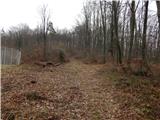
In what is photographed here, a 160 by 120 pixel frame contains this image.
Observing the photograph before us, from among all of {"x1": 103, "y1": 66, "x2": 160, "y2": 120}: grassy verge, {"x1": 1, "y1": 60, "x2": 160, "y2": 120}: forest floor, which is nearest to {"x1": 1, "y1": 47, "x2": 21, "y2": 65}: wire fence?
{"x1": 1, "y1": 60, "x2": 160, "y2": 120}: forest floor

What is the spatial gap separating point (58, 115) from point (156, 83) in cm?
666

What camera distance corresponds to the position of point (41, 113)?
652cm

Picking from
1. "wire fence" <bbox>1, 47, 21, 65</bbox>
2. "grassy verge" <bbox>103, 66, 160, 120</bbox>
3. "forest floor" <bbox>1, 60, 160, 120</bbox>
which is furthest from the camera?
"wire fence" <bbox>1, 47, 21, 65</bbox>

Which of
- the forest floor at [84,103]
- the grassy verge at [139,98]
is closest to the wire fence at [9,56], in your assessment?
the forest floor at [84,103]

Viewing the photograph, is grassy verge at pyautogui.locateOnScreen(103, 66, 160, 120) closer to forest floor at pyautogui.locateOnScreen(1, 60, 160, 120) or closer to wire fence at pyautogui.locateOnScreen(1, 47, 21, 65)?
forest floor at pyautogui.locateOnScreen(1, 60, 160, 120)

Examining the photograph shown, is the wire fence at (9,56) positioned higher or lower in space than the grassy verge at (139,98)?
higher

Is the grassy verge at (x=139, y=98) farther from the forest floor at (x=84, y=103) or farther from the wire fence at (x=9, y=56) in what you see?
the wire fence at (x=9, y=56)

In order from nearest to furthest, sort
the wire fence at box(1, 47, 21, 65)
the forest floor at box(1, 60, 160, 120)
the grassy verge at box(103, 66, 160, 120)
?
the forest floor at box(1, 60, 160, 120) < the grassy verge at box(103, 66, 160, 120) < the wire fence at box(1, 47, 21, 65)

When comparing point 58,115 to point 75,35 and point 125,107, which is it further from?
point 75,35

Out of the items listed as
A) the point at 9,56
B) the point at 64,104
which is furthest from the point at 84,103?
the point at 9,56

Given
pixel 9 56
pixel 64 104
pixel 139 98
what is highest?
pixel 9 56

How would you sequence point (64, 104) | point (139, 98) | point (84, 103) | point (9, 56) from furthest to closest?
point (9, 56) → point (139, 98) → point (84, 103) → point (64, 104)

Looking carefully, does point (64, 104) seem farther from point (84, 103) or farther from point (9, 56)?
point (9, 56)

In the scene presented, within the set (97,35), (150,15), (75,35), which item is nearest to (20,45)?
(97,35)
